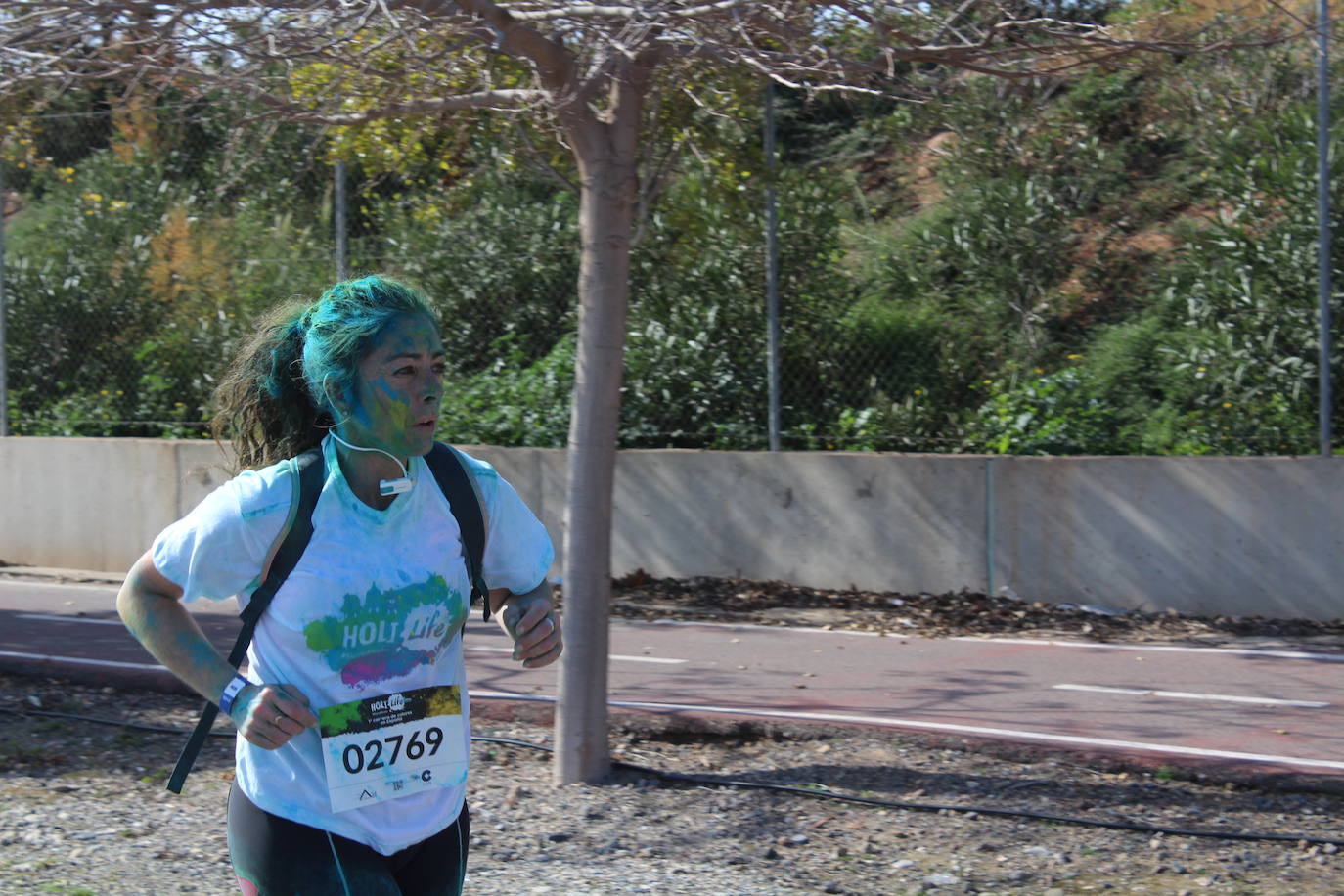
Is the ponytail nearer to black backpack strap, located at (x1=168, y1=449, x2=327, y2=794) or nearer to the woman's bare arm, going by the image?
black backpack strap, located at (x1=168, y1=449, x2=327, y2=794)

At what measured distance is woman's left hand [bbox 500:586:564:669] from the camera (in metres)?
2.72

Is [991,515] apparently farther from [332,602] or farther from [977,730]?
[332,602]

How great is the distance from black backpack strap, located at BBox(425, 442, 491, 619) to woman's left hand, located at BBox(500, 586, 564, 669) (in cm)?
6

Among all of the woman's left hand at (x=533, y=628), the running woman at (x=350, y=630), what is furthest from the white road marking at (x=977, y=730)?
the running woman at (x=350, y=630)

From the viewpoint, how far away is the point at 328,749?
2.52m

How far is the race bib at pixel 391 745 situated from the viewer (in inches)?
99.4

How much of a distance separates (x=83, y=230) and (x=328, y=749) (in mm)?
14500

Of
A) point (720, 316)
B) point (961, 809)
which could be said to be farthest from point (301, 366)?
point (720, 316)

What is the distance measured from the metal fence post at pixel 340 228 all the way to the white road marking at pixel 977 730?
19.0 feet

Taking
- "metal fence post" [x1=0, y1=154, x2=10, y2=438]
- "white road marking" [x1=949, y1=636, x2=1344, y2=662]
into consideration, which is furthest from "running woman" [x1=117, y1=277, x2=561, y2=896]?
"metal fence post" [x1=0, y1=154, x2=10, y2=438]

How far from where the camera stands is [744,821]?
532 cm

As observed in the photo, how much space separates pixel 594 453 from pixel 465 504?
2999 mm

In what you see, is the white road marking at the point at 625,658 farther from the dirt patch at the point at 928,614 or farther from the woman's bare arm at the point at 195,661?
the woman's bare arm at the point at 195,661

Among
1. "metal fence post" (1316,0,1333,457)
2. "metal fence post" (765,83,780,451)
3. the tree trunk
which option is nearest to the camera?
the tree trunk
